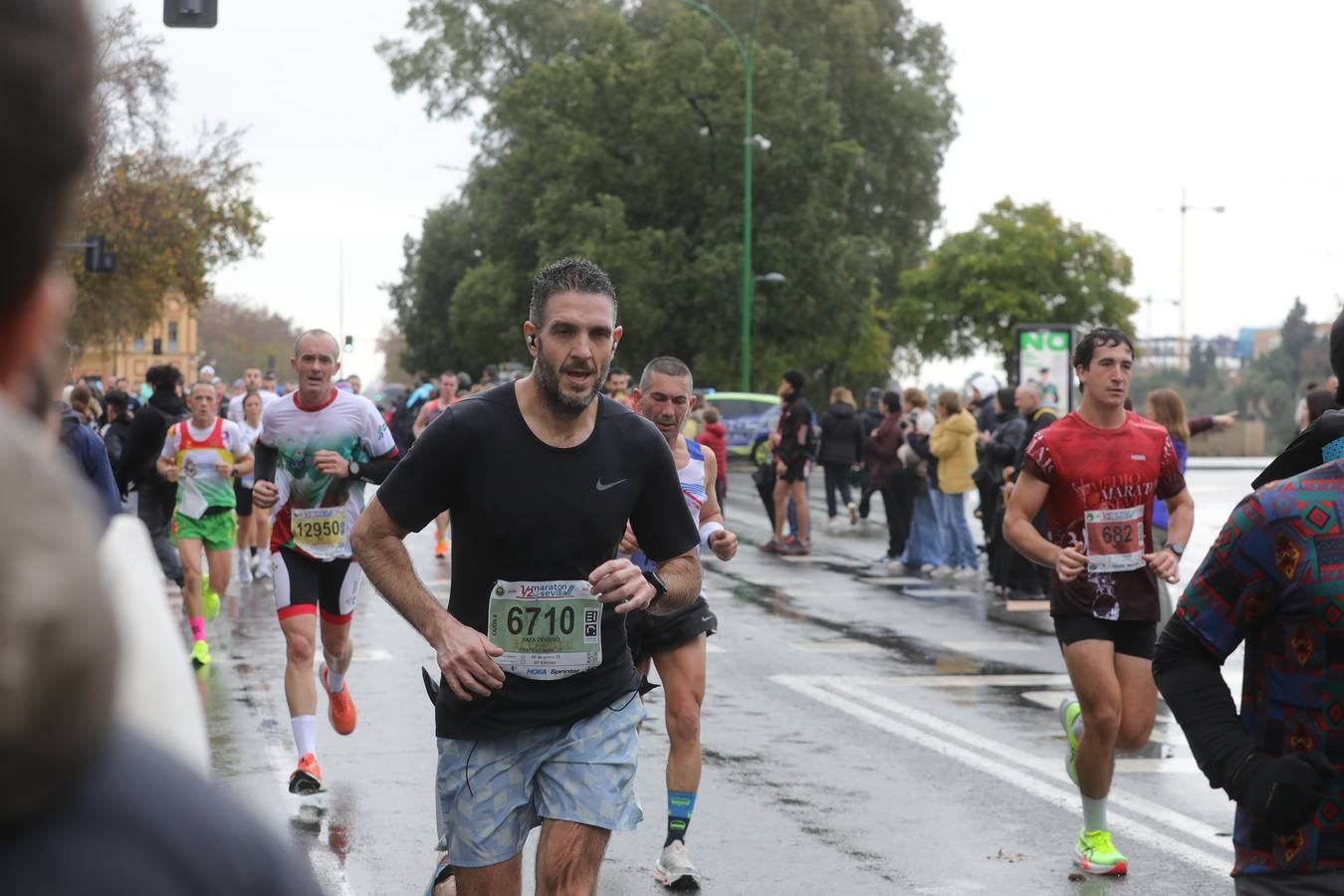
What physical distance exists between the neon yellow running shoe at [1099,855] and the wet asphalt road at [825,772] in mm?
104

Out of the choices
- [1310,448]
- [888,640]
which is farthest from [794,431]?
[1310,448]

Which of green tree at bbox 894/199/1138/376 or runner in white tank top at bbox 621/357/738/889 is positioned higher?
green tree at bbox 894/199/1138/376

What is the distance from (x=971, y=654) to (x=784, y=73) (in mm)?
37882

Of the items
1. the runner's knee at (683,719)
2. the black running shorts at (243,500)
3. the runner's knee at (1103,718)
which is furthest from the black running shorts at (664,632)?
A: the black running shorts at (243,500)

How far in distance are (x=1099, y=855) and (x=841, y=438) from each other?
17752mm

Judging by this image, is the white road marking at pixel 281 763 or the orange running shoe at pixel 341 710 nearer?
the white road marking at pixel 281 763

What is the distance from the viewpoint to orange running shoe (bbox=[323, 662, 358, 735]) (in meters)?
9.41

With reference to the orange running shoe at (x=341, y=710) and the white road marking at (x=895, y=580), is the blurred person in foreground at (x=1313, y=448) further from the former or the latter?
the white road marking at (x=895, y=580)

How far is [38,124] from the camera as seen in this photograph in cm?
99

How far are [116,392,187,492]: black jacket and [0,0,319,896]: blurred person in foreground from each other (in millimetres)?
13228

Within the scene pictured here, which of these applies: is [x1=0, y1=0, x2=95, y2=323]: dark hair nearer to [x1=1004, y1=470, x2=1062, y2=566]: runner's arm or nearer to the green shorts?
[x1=1004, y1=470, x2=1062, y2=566]: runner's arm

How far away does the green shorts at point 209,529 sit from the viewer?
515 inches

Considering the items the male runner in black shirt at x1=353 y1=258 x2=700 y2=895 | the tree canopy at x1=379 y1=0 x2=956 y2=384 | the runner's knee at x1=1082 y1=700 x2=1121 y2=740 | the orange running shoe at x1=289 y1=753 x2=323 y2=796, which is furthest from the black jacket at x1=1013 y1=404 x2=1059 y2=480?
the tree canopy at x1=379 y1=0 x2=956 y2=384

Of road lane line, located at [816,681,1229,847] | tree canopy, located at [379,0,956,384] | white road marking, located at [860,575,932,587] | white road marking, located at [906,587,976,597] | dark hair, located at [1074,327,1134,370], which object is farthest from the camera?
tree canopy, located at [379,0,956,384]
